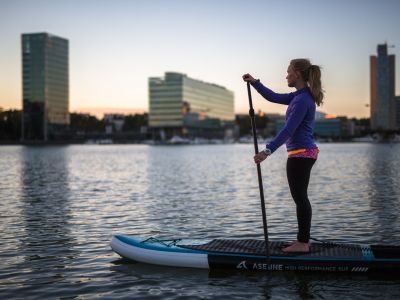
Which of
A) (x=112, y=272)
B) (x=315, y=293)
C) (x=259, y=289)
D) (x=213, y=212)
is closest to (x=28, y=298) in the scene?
(x=112, y=272)

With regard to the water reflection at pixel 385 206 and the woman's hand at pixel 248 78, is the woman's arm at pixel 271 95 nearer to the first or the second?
the woman's hand at pixel 248 78

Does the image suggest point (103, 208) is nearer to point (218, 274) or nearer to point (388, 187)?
point (218, 274)

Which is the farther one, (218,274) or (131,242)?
(131,242)

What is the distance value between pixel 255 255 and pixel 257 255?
0.04m

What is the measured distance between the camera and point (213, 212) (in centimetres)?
1861

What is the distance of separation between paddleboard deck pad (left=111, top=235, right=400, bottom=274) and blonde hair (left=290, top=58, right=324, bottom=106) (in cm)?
283

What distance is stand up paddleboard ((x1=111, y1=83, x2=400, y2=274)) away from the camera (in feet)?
30.0

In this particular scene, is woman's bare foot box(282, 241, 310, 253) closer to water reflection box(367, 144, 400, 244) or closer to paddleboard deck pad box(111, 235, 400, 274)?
paddleboard deck pad box(111, 235, 400, 274)

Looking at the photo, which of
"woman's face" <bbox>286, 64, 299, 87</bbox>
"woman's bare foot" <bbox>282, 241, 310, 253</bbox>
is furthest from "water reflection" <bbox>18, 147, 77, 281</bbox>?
"woman's face" <bbox>286, 64, 299, 87</bbox>

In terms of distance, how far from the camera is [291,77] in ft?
29.8

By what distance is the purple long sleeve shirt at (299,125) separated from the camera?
8664 mm

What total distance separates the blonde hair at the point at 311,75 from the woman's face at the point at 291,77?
2.6 inches

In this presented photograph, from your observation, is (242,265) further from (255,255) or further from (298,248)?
(298,248)

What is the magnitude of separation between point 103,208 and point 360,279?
12.7 metres
